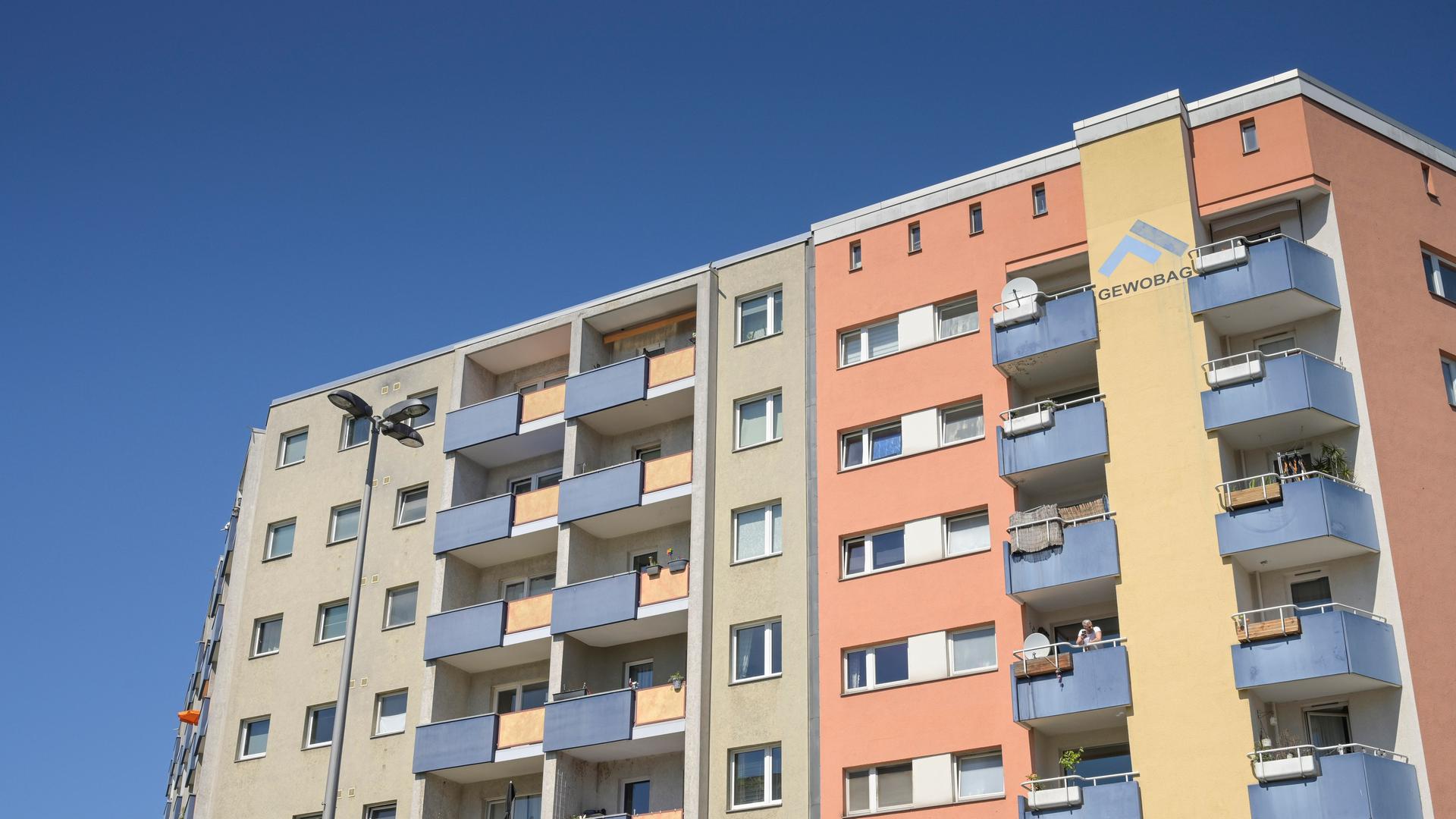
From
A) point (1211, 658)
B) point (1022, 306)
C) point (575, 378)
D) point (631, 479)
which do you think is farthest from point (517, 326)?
point (1211, 658)

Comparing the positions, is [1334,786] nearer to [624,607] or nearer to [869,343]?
[869,343]

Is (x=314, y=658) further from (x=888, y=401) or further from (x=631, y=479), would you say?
(x=888, y=401)

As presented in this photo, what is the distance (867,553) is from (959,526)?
2351 mm

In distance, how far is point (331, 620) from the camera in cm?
4759

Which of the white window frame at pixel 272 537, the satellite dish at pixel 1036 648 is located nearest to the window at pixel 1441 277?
the satellite dish at pixel 1036 648

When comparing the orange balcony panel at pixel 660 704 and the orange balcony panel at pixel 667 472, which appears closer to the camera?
the orange balcony panel at pixel 660 704

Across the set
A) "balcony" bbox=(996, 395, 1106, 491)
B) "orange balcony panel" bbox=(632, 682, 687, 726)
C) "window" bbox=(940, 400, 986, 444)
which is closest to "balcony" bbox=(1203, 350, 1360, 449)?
"balcony" bbox=(996, 395, 1106, 491)

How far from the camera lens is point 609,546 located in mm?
44375

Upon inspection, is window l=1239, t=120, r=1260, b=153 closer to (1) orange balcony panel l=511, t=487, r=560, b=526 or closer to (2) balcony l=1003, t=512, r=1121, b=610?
(2) balcony l=1003, t=512, r=1121, b=610

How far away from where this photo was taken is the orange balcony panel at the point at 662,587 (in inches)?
1598

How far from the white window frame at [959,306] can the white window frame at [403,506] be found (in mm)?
16295

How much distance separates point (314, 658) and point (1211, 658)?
85.5ft

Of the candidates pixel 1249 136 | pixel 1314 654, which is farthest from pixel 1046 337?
pixel 1314 654

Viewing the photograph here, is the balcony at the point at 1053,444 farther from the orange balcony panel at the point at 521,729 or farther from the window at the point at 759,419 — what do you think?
the orange balcony panel at the point at 521,729
